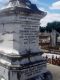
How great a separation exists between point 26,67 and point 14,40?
982 mm

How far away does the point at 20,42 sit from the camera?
6.06 meters

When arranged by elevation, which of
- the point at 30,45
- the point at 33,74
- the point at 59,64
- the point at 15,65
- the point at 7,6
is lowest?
the point at 59,64

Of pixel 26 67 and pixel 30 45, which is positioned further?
pixel 30 45

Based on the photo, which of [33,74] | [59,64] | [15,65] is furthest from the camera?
[59,64]

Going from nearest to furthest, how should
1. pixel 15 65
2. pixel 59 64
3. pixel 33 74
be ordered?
pixel 15 65, pixel 33 74, pixel 59 64

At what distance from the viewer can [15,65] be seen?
5.82 metres

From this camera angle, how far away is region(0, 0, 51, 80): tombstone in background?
587 cm

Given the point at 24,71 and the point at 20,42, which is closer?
the point at 24,71

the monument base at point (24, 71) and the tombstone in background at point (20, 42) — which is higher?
the tombstone in background at point (20, 42)

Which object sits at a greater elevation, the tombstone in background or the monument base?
the tombstone in background

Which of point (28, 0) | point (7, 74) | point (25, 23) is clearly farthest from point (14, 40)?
point (28, 0)

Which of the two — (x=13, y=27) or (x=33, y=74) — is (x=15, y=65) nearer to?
(x=33, y=74)

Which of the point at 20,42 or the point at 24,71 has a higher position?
the point at 20,42

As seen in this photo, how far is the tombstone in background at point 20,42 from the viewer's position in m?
5.87
